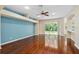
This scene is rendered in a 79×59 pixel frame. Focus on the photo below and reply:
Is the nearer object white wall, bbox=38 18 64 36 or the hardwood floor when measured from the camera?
the hardwood floor

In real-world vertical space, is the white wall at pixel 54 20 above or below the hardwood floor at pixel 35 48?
above

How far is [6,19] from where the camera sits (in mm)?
5961

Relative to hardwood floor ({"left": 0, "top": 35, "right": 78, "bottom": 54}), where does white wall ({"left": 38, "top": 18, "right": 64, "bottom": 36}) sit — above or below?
above

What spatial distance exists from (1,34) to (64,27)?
25.8 ft

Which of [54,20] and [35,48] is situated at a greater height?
[54,20]

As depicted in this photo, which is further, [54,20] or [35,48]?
[54,20]

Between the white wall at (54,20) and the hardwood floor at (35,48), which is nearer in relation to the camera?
→ the hardwood floor at (35,48)
